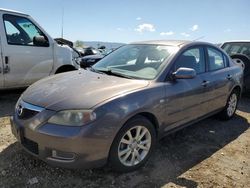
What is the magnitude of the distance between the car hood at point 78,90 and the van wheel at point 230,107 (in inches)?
104

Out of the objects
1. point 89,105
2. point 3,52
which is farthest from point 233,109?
point 3,52

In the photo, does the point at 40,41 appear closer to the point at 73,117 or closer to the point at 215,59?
the point at 215,59

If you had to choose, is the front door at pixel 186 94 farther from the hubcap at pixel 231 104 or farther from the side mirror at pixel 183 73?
the hubcap at pixel 231 104

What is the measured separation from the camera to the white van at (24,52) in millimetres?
6082

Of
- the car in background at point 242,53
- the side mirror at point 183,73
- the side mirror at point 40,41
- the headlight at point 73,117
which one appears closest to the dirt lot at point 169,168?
the headlight at point 73,117

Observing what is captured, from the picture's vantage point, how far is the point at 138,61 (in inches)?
177

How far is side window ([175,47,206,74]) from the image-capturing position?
438 centimetres

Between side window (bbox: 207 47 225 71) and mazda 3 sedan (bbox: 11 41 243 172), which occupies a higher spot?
side window (bbox: 207 47 225 71)

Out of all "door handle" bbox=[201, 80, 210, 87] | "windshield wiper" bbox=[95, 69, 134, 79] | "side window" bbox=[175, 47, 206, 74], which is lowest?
"door handle" bbox=[201, 80, 210, 87]

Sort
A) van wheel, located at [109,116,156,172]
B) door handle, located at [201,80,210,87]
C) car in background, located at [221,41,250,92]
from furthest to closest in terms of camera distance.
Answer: car in background, located at [221,41,250,92] → door handle, located at [201,80,210,87] → van wheel, located at [109,116,156,172]

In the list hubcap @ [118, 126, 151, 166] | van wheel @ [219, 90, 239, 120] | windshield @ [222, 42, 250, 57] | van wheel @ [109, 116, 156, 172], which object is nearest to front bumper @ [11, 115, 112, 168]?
van wheel @ [109, 116, 156, 172]

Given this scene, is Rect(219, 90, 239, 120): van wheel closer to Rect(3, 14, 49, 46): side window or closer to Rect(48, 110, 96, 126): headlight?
Rect(48, 110, 96, 126): headlight

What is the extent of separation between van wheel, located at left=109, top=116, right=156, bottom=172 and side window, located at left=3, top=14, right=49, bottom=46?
12.5 feet

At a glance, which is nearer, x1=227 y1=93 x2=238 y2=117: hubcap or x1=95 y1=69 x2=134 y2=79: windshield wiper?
x1=95 y1=69 x2=134 y2=79: windshield wiper
